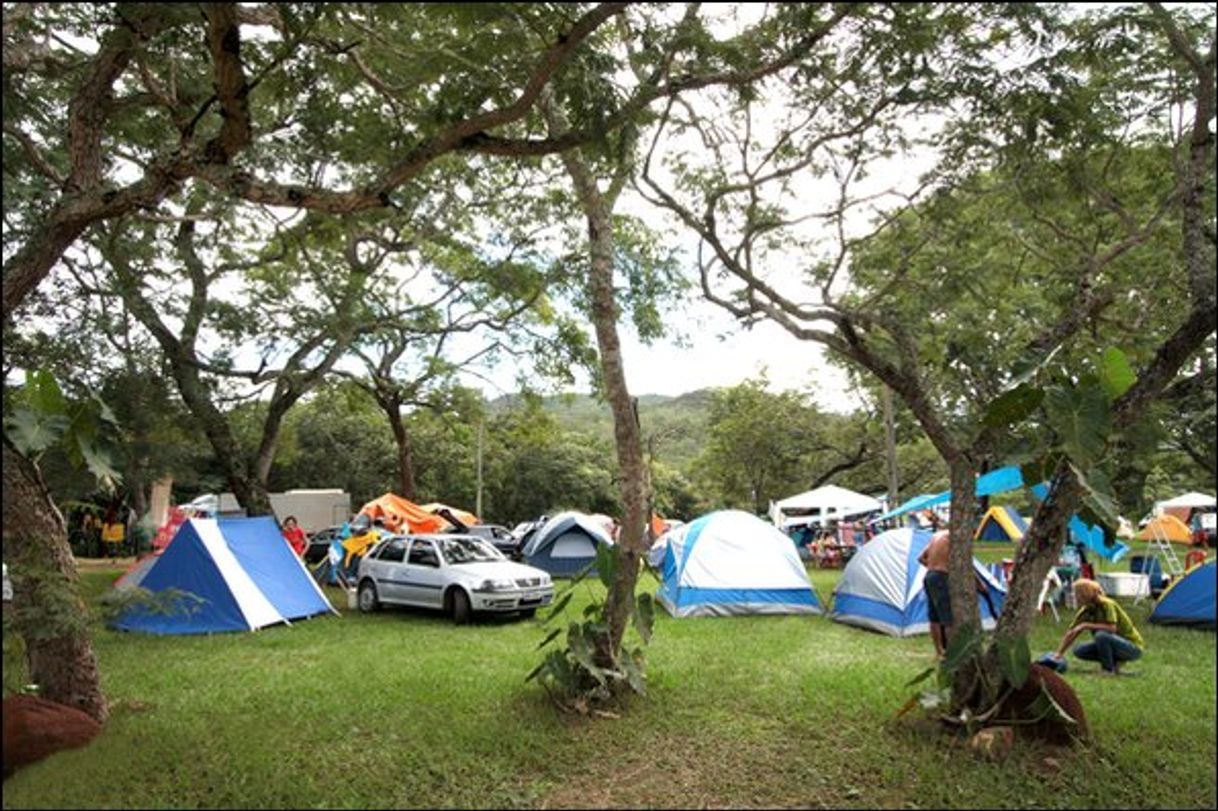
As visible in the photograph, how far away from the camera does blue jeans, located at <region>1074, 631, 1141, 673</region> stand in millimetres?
5863

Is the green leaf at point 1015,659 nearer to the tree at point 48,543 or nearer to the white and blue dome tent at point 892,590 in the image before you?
the tree at point 48,543

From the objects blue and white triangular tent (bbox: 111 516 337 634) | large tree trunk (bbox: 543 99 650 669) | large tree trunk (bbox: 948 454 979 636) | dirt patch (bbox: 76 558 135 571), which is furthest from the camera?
dirt patch (bbox: 76 558 135 571)

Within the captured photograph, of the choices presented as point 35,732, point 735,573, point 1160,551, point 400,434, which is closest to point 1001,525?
point 1160,551

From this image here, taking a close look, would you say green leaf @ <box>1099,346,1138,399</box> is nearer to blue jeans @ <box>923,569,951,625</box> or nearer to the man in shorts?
the man in shorts

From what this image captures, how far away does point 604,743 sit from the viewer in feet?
17.8

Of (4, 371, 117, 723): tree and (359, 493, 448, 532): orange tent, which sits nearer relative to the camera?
(4, 371, 117, 723): tree

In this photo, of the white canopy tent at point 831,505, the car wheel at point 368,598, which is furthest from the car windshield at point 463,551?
the white canopy tent at point 831,505

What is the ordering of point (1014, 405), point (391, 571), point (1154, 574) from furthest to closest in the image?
point (391, 571) < point (1154, 574) < point (1014, 405)

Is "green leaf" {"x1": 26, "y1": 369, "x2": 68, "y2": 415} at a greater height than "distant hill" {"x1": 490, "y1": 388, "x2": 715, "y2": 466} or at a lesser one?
lesser

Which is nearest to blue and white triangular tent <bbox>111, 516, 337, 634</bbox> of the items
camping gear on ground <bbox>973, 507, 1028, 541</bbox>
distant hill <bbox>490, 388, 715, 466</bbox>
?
distant hill <bbox>490, 388, 715, 466</bbox>

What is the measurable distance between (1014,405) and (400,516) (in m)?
16.3

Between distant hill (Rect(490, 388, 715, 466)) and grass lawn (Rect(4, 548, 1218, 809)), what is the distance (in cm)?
958

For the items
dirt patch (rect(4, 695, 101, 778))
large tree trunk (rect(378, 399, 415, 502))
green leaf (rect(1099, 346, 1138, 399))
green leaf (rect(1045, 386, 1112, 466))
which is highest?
large tree trunk (rect(378, 399, 415, 502))

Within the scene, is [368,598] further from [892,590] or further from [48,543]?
[48,543]
